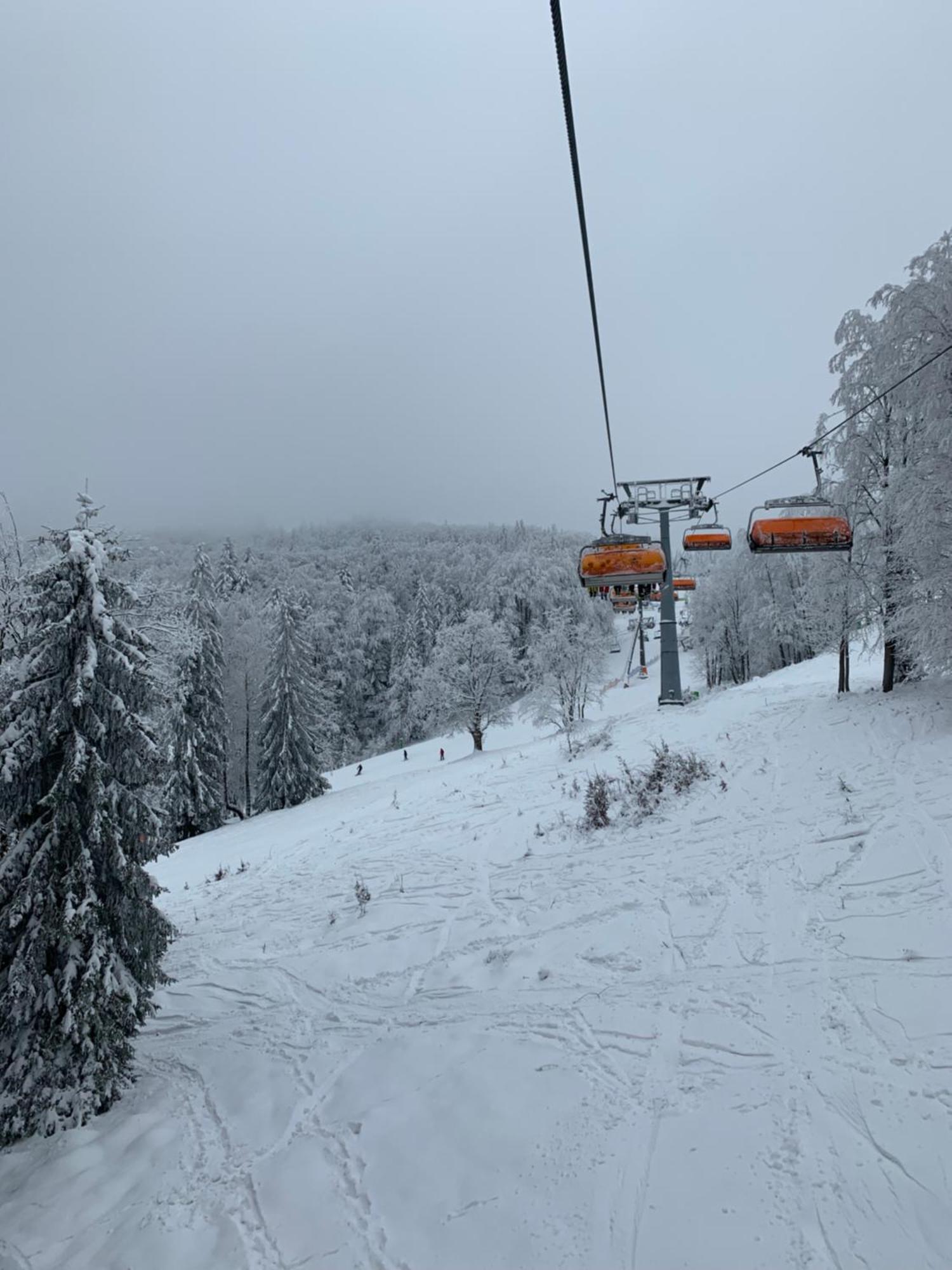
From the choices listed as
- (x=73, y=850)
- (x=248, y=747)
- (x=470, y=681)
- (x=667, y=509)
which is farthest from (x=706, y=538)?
(x=248, y=747)

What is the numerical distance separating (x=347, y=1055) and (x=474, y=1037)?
1.17 meters

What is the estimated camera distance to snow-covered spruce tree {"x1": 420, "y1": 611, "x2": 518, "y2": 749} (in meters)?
30.7

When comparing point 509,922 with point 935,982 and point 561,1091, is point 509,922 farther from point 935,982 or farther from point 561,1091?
point 935,982

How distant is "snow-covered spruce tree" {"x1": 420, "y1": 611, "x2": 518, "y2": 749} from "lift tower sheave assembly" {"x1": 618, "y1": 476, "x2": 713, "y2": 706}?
502 inches

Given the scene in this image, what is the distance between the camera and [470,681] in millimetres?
31094

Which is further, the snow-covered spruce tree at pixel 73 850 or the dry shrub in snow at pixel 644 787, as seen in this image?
the dry shrub in snow at pixel 644 787

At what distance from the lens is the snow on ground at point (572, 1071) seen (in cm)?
314

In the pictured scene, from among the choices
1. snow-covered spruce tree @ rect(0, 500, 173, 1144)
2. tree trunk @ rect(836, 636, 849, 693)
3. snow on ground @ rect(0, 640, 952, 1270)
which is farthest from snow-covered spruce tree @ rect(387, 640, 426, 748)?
snow-covered spruce tree @ rect(0, 500, 173, 1144)

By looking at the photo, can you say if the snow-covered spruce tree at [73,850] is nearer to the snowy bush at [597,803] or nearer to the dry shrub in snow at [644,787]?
the snowy bush at [597,803]

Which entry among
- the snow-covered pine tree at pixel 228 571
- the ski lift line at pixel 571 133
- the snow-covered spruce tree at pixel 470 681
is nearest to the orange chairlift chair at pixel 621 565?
the ski lift line at pixel 571 133

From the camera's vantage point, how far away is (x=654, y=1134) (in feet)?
11.6

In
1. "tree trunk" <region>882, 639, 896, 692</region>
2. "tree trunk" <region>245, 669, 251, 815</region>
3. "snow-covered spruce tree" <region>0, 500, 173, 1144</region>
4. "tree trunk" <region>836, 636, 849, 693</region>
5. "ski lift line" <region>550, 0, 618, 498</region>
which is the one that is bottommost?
"tree trunk" <region>245, 669, 251, 815</region>

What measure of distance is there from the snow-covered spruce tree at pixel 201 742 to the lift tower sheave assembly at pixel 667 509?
19.0m

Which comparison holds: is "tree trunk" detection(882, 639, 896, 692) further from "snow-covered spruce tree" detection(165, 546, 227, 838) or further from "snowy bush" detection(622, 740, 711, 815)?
"snow-covered spruce tree" detection(165, 546, 227, 838)
